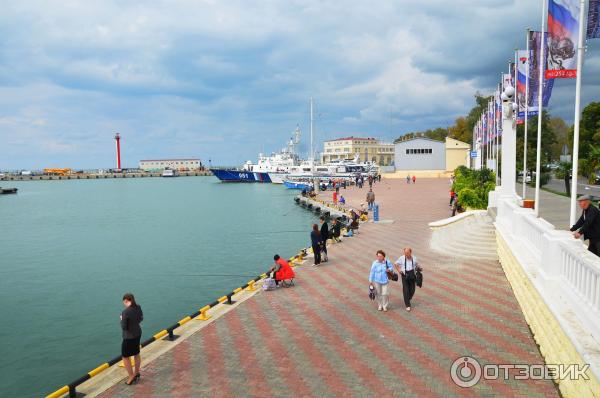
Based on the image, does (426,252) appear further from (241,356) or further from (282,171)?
(282,171)

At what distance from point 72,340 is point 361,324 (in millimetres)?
8802

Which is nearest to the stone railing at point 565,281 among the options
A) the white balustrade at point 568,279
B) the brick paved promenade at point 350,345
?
the white balustrade at point 568,279

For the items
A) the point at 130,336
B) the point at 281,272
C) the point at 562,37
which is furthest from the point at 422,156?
the point at 130,336

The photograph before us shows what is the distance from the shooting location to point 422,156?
281ft

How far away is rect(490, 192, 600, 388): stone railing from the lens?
220 inches

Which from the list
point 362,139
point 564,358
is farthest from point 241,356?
Answer: point 362,139

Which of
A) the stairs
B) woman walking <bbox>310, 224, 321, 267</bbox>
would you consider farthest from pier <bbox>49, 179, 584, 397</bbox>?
the stairs

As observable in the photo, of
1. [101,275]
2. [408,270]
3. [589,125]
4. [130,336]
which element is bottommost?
[101,275]

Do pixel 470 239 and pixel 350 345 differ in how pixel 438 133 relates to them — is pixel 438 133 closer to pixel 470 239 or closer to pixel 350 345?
pixel 470 239

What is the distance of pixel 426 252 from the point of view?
17219 millimetres

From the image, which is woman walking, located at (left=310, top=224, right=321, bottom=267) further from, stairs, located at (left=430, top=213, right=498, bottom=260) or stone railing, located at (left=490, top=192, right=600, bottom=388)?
stone railing, located at (left=490, top=192, right=600, bottom=388)

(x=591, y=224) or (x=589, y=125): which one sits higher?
(x=589, y=125)

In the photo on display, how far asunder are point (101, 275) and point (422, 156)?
2878 inches

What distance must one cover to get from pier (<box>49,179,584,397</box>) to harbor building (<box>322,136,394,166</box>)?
156 metres
